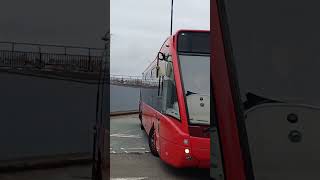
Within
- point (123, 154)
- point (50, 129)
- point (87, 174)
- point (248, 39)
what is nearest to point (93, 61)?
point (50, 129)

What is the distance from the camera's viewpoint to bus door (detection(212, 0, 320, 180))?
249 centimetres

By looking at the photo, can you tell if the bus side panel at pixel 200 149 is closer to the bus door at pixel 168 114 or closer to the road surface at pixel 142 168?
the bus door at pixel 168 114

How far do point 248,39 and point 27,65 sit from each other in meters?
1.27

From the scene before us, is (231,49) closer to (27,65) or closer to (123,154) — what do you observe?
(27,65)

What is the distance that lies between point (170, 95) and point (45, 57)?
267 inches

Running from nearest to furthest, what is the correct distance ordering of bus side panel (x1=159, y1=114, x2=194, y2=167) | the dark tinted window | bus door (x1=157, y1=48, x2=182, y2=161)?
bus side panel (x1=159, y1=114, x2=194, y2=167), bus door (x1=157, y1=48, x2=182, y2=161), the dark tinted window

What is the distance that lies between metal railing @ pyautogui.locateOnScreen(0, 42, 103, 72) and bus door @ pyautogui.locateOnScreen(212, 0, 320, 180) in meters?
0.84

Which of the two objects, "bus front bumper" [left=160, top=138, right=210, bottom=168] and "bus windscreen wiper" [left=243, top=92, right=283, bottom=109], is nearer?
"bus windscreen wiper" [left=243, top=92, right=283, bottom=109]

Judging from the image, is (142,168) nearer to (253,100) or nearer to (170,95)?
(170,95)

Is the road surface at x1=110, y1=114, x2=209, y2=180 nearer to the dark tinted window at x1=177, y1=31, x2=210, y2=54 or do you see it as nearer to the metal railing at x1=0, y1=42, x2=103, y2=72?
the dark tinted window at x1=177, y1=31, x2=210, y2=54

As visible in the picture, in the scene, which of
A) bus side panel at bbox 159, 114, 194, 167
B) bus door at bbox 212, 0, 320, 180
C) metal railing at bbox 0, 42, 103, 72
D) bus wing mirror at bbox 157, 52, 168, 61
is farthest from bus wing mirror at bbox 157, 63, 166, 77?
bus door at bbox 212, 0, 320, 180

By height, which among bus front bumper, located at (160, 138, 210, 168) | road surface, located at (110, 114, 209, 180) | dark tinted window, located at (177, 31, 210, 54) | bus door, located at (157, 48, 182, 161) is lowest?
road surface, located at (110, 114, 209, 180)

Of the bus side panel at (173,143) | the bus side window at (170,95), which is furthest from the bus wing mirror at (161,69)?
the bus side panel at (173,143)

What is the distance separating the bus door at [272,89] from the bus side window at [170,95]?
6372 millimetres
